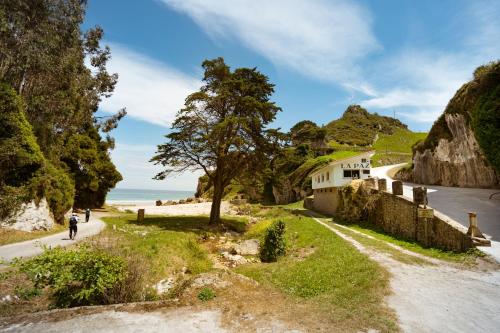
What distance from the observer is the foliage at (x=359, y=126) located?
313 feet

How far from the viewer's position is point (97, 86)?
3866 cm

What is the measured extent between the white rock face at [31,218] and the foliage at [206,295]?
16910 mm

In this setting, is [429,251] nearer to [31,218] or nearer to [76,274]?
[76,274]

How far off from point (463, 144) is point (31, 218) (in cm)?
3630

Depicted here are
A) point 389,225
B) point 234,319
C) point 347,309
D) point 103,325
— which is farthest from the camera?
point 389,225

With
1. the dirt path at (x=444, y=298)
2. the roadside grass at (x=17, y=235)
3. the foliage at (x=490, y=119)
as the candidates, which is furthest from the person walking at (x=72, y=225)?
the foliage at (x=490, y=119)

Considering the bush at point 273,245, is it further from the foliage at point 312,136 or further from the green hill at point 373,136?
the foliage at point 312,136

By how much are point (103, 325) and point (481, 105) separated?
2259cm

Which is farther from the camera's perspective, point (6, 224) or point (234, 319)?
point (6, 224)

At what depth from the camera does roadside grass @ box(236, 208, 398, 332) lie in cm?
756

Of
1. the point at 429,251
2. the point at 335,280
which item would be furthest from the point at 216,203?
the point at 429,251

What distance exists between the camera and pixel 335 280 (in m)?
11.5

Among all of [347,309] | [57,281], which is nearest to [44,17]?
[57,281]

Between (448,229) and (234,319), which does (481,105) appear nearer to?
(448,229)
